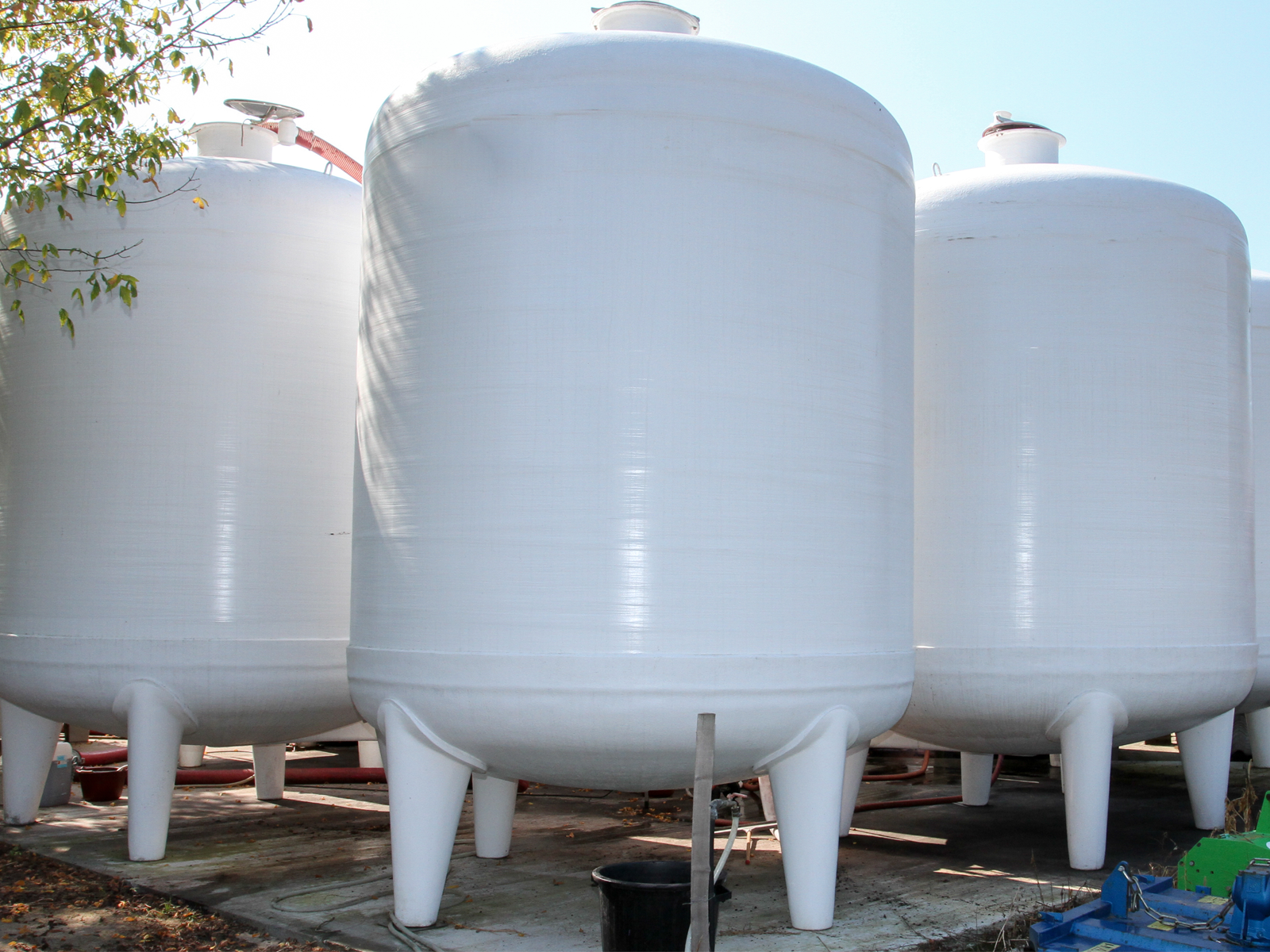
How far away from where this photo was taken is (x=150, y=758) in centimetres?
884

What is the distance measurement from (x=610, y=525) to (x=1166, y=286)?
5.26 metres

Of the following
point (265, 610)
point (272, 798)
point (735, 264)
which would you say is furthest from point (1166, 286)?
point (272, 798)

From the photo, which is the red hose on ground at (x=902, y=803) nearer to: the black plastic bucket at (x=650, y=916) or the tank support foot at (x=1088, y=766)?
the tank support foot at (x=1088, y=766)

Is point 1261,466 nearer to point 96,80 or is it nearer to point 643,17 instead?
point 643,17

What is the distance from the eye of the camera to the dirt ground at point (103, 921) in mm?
7039

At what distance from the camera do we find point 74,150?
8.11 metres

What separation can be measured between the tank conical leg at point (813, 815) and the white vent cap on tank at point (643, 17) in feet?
15.4

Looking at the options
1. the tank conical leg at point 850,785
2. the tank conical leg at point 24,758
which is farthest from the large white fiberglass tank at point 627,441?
the tank conical leg at point 24,758

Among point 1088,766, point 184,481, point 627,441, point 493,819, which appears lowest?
point 493,819

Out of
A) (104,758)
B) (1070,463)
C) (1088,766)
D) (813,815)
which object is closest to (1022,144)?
(1070,463)

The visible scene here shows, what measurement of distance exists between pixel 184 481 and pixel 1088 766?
703 centimetres

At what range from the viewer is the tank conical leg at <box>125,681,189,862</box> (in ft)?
28.9

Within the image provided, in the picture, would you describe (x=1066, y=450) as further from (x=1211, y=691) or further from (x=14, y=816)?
(x=14, y=816)

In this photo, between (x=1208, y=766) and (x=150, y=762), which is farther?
(x=1208, y=766)
